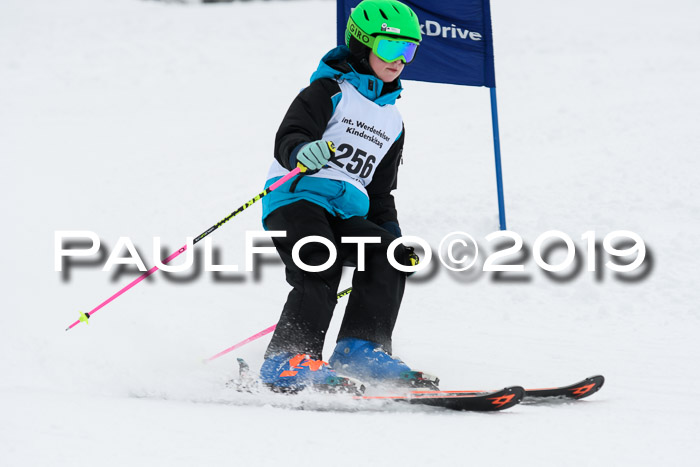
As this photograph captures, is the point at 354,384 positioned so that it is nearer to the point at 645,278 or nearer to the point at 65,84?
the point at 645,278

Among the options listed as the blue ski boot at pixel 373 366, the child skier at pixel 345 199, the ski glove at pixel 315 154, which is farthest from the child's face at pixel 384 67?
the blue ski boot at pixel 373 366

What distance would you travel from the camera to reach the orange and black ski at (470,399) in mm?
2941

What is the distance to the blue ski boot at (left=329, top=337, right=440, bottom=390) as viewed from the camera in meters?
3.39

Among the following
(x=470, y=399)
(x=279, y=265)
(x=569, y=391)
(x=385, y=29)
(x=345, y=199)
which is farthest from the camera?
(x=279, y=265)

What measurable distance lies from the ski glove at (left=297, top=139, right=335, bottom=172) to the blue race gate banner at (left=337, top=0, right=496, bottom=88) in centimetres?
343

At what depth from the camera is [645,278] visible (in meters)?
5.87

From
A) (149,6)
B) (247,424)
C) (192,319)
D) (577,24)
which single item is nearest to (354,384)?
(247,424)

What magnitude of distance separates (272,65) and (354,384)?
11979 mm

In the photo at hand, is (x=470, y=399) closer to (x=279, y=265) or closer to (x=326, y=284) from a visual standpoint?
(x=326, y=284)

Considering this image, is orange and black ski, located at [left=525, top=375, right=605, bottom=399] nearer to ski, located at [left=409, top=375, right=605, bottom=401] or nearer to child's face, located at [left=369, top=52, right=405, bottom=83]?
ski, located at [left=409, top=375, right=605, bottom=401]

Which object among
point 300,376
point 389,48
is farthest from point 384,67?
point 300,376

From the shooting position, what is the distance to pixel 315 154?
3.27 meters

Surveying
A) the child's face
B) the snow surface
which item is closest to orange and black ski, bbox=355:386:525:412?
the snow surface

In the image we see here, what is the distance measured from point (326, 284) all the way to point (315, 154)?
0.61 meters
